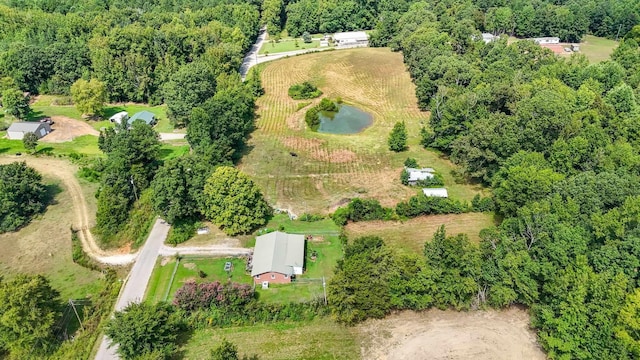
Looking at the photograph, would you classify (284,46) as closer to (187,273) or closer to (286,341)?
(187,273)

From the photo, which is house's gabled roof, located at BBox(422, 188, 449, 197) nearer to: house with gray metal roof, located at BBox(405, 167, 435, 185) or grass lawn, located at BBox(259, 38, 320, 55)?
house with gray metal roof, located at BBox(405, 167, 435, 185)

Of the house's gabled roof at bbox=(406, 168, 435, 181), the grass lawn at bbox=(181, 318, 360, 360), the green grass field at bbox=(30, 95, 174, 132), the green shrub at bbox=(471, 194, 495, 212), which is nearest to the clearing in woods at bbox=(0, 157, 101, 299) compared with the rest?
the grass lawn at bbox=(181, 318, 360, 360)

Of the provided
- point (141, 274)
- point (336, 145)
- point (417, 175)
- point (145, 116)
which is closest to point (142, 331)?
point (141, 274)

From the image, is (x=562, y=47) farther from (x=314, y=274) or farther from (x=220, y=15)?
(x=314, y=274)

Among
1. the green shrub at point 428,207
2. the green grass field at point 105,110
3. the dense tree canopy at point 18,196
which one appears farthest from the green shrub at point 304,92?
the dense tree canopy at point 18,196

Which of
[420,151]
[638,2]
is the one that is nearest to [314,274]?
[420,151]

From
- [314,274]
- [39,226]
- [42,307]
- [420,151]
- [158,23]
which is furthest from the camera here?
[158,23]
